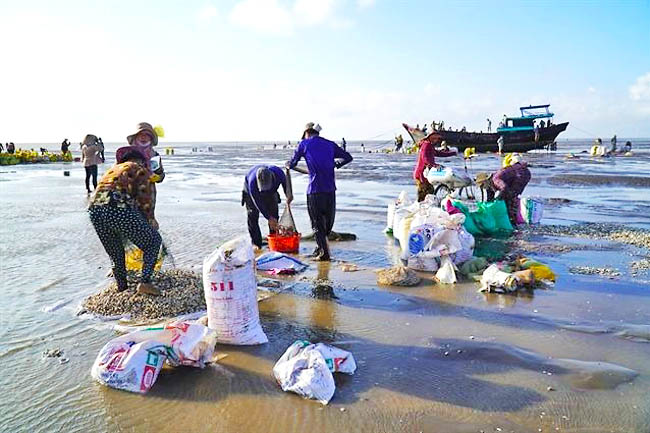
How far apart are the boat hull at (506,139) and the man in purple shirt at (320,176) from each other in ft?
112

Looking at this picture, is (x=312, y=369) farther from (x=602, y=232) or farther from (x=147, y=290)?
(x=602, y=232)

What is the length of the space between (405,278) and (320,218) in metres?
1.45

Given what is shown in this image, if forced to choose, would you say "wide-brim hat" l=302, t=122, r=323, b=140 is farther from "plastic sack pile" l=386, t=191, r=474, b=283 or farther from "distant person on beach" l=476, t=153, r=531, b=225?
"distant person on beach" l=476, t=153, r=531, b=225

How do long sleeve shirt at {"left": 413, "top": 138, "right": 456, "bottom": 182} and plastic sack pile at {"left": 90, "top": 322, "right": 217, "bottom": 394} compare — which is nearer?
plastic sack pile at {"left": 90, "top": 322, "right": 217, "bottom": 394}

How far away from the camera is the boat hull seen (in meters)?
39.2

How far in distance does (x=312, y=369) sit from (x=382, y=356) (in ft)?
2.39

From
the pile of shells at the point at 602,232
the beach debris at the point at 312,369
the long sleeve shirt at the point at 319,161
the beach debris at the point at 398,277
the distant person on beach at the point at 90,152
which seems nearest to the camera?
the beach debris at the point at 312,369

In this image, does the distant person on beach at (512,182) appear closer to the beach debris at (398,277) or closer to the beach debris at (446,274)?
the beach debris at (446,274)

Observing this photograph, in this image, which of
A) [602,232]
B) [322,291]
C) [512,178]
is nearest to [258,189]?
[322,291]

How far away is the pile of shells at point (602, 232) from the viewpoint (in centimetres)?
734

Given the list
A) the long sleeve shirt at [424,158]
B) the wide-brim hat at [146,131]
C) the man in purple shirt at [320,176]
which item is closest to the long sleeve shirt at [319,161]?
the man in purple shirt at [320,176]

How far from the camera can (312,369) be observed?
117 inches

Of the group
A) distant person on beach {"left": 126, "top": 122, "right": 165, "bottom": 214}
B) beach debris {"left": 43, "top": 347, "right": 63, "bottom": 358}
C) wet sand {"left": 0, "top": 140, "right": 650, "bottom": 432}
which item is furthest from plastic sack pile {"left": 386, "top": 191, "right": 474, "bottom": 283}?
beach debris {"left": 43, "top": 347, "right": 63, "bottom": 358}

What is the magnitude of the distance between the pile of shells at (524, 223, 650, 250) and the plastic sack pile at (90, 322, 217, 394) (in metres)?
6.41
